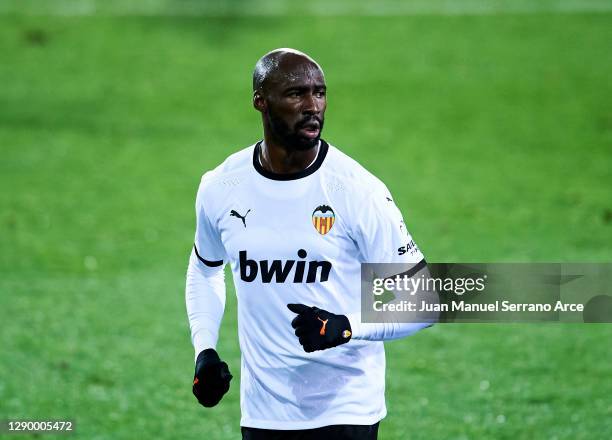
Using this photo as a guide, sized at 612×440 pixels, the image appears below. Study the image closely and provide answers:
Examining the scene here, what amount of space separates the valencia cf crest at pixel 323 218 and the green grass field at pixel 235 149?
165 inches

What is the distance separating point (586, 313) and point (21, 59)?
16.3 meters

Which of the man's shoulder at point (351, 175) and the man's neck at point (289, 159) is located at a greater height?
the man's neck at point (289, 159)

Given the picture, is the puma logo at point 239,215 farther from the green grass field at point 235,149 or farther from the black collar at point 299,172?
the green grass field at point 235,149

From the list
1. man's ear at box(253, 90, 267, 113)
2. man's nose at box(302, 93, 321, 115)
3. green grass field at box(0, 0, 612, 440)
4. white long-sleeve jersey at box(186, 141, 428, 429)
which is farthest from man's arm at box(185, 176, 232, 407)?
green grass field at box(0, 0, 612, 440)

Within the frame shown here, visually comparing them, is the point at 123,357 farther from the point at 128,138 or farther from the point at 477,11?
the point at 477,11

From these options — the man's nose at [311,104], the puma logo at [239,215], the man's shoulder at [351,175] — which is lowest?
the puma logo at [239,215]

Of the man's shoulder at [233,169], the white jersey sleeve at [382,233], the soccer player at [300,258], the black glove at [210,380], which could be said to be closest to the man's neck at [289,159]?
the soccer player at [300,258]

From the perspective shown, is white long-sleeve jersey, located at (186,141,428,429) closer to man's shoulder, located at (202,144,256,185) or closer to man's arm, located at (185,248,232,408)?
man's shoulder, located at (202,144,256,185)

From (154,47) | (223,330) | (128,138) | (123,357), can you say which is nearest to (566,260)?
(223,330)

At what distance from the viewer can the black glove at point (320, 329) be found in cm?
480

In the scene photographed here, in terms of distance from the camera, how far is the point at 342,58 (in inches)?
936

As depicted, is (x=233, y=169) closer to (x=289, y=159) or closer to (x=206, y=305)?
(x=289, y=159)

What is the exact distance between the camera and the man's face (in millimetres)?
5102

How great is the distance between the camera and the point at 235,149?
780 inches
